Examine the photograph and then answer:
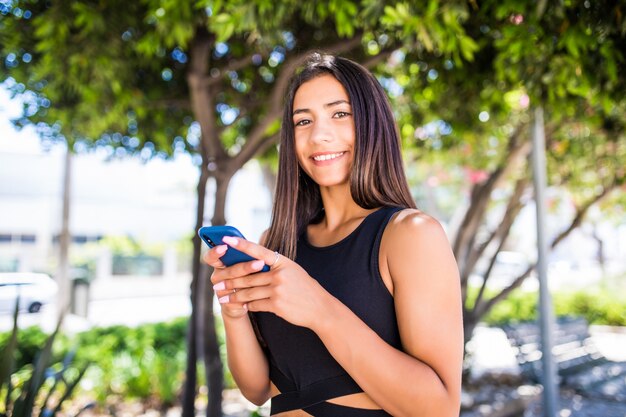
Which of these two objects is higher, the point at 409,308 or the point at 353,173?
the point at 353,173

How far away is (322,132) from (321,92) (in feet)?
0.37

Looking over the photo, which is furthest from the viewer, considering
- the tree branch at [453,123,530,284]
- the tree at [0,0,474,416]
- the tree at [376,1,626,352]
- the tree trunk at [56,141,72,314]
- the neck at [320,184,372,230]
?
the tree trunk at [56,141,72,314]

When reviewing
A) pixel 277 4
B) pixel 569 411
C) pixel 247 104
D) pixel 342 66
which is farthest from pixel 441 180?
pixel 342 66

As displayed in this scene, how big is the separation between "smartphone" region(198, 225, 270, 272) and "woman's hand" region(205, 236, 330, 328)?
0.04 feet

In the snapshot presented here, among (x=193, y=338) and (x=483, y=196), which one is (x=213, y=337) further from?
(x=483, y=196)

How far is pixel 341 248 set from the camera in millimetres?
1373

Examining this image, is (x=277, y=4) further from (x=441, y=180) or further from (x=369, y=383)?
(x=441, y=180)

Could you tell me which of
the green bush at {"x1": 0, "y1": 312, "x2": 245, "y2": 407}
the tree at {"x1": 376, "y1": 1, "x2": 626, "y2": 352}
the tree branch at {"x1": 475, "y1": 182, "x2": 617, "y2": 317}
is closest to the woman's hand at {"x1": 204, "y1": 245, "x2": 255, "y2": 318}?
the tree at {"x1": 376, "y1": 1, "x2": 626, "y2": 352}

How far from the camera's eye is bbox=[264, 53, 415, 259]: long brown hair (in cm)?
141

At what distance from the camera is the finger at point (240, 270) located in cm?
108

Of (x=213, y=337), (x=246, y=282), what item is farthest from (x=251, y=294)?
(x=213, y=337)

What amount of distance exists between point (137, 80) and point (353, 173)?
3897mm

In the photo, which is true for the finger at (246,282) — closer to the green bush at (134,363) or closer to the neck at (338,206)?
the neck at (338,206)

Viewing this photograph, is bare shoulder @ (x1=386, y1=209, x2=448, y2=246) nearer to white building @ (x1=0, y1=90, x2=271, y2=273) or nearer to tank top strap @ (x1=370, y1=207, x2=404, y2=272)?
tank top strap @ (x1=370, y1=207, x2=404, y2=272)
